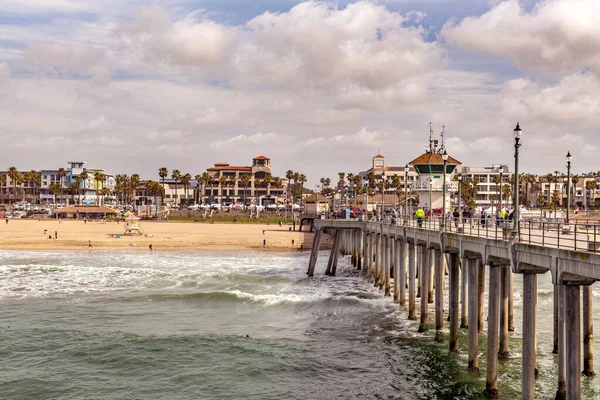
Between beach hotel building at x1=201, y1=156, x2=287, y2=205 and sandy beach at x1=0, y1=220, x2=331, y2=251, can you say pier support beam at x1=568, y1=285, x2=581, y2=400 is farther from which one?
beach hotel building at x1=201, y1=156, x2=287, y2=205

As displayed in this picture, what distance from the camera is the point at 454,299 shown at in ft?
74.6

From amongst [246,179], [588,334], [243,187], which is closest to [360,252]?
[588,334]

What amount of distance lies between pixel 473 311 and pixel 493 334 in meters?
1.40

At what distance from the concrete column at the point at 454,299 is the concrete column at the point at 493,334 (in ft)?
12.2

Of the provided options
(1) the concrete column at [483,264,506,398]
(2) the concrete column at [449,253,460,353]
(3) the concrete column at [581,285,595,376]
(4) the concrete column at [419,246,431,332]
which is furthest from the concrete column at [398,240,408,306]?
(1) the concrete column at [483,264,506,398]

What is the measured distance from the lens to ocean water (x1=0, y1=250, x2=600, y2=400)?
69.3 feet

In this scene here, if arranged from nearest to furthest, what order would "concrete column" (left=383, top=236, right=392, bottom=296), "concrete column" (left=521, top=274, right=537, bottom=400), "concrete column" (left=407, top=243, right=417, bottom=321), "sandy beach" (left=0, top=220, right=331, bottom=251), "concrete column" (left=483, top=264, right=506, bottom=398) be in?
"concrete column" (left=521, top=274, right=537, bottom=400)
"concrete column" (left=483, top=264, right=506, bottom=398)
"concrete column" (left=407, top=243, right=417, bottom=321)
"concrete column" (left=383, top=236, right=392, bottom=296)
"sandy beach" (left=0, top=220, right=331, bottom=251)

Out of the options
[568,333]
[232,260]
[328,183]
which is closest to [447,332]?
[568,333]

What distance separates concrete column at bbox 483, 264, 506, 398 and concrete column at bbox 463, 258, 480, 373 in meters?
1.06

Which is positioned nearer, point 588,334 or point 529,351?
point 529,351

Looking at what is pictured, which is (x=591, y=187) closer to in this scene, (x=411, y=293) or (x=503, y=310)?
(x=411, y=293)

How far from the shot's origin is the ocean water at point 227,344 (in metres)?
21.1

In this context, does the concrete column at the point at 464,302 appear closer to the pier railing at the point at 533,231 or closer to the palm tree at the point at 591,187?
the pier railing at the point at 533,231

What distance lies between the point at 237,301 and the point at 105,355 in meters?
13.0
